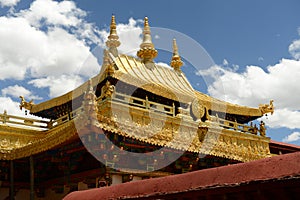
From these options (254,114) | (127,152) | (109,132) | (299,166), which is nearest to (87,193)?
(109,132)

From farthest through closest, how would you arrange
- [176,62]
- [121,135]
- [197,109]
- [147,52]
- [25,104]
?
1. [176,62]
2. [147,52]
3. [25,104]
4. [197,109]
5. [121,135]

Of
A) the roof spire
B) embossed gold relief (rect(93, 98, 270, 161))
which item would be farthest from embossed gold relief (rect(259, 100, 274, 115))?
the roof spire

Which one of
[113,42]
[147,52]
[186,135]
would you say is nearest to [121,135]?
[186,135]

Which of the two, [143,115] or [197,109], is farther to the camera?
[197,109]

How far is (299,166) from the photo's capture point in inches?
201

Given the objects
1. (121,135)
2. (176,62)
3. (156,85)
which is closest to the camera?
(121,135)

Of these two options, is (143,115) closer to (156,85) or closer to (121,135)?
(121,135)

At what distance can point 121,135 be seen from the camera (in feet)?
41.3

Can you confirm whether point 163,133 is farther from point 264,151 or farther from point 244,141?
point 264,151

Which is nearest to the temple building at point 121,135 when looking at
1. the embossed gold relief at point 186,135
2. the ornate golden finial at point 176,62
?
the embossed gold relief at point 186,135

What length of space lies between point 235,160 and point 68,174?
6838 millimetres

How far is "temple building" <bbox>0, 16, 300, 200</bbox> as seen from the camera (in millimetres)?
12750

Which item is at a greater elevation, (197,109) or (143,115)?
(197,109)

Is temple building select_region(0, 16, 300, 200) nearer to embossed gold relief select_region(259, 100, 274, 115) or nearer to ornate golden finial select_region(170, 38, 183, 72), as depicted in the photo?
embossed gold relief select_region(259, 100, 274, 115)
